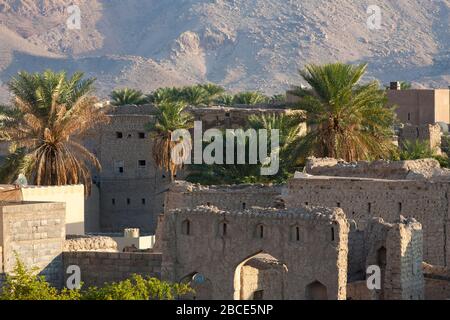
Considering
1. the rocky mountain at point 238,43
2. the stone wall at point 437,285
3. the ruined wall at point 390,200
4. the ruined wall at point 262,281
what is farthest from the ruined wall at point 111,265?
the rocky mountain at point 238,43

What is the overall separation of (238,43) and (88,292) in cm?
15708

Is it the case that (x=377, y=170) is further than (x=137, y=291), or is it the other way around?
(x=377, y=170)

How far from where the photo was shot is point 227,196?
3506 centimetres

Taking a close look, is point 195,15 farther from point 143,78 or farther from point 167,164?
point 167,164

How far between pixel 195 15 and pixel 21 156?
486 feet

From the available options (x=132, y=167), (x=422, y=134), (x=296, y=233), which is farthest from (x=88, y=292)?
(x=422, y=134)

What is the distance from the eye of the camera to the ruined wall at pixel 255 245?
24812 millimetres

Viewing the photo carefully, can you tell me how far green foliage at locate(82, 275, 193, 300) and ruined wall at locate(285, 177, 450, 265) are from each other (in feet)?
23.9

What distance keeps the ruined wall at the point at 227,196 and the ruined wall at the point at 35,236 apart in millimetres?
9150

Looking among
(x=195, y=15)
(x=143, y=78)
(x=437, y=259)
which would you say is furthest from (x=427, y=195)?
(x=195, y=15)

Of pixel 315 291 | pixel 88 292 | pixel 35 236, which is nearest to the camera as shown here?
pixel 88 292

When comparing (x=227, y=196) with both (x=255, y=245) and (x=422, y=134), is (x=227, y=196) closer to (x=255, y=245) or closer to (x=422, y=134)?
(x=255, y=245)

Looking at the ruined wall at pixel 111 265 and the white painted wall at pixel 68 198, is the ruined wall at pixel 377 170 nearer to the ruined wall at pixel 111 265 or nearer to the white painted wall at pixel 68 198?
the white painted wall at pixel 68 198
